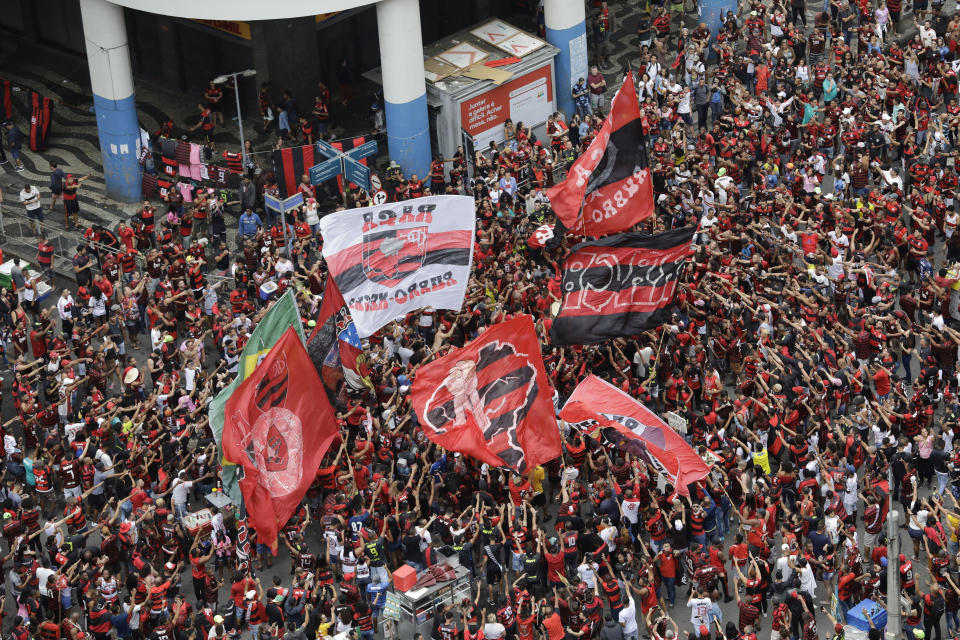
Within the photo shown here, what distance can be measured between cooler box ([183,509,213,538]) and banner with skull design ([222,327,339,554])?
4.99 ft

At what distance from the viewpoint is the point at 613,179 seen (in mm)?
40625

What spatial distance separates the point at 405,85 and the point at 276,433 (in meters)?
18.5

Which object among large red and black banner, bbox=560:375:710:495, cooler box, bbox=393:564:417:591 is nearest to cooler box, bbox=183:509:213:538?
cooler box, bbox=393:564:417:591

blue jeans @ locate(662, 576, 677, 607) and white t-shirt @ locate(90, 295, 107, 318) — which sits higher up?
white t-shirt @ locate(90, 295, 107, 318)

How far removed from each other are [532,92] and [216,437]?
71.0 ft

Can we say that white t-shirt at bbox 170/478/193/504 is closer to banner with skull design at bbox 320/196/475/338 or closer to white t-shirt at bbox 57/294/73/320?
banner with skull design at bbox 320/196/475/338

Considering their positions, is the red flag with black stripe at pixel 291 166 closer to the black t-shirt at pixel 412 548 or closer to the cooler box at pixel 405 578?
the black t-shirt at pixel 412 548

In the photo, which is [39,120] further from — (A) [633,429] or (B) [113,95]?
(A) [633,429]

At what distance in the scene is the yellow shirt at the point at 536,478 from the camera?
36.5 meters

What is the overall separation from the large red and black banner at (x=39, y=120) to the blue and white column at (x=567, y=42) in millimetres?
15384

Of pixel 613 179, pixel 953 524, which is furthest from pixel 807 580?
pixel 613 179

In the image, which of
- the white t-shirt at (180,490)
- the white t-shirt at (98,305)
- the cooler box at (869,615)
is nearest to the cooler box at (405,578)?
the white t-shirt at (180,490)

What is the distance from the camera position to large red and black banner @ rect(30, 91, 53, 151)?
5378 centimetres

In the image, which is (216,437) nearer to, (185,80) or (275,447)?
(275,447)
